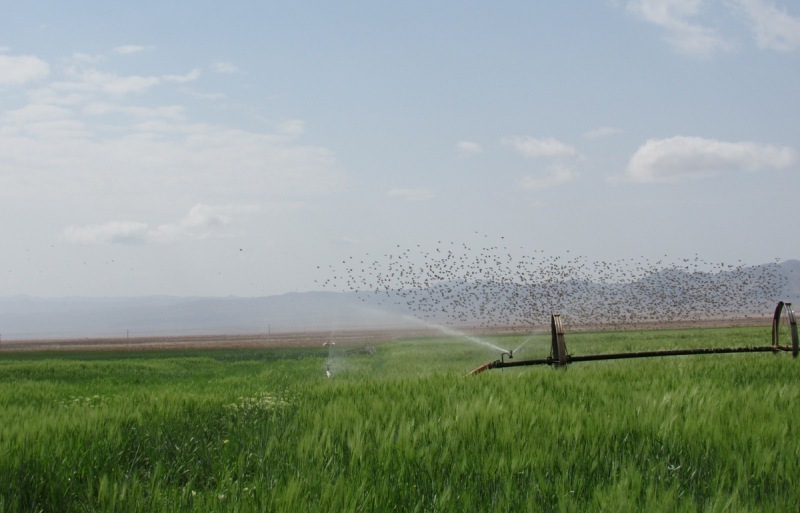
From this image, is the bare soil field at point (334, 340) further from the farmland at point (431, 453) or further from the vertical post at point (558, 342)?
the farmland at point (431, 453)

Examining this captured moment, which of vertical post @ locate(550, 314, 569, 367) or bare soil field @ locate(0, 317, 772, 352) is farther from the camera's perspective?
bare soil field @ locate(0, 317, 772, 352)

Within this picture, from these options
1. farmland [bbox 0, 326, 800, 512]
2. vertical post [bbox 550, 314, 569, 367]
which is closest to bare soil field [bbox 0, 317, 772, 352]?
vertical post [bbox 550, 314, 569, 367]

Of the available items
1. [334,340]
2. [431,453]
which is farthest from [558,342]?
[334,340]

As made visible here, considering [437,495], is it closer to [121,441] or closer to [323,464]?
[323,464]

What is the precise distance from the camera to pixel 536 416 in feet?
22.3

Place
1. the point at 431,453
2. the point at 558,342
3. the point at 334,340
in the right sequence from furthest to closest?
the point at 334,340 → the point at 558,342 → the point at 431,453

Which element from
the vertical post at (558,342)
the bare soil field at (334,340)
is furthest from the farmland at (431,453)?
the bare soil field at (334,340)

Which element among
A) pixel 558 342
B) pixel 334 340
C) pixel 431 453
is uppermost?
pixel 558 342

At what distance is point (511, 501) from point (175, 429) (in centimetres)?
→ 488

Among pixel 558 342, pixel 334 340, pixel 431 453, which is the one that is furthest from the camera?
pixel 334 340

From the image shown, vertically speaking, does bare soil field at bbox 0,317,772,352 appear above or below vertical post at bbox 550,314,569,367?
below

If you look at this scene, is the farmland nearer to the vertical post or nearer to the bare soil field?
the vertical post

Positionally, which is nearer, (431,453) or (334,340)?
(431,453)

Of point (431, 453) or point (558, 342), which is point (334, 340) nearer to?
point (558, 342)
